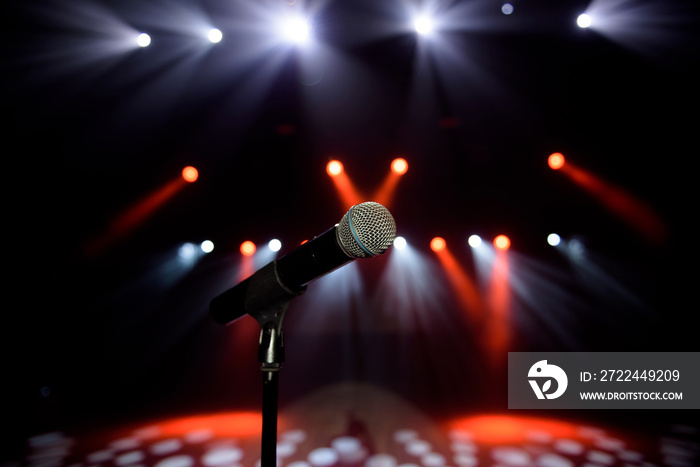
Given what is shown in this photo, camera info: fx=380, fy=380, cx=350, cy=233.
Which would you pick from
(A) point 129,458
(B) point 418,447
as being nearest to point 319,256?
(B) point 418,447

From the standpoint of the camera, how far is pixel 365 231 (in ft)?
2.93

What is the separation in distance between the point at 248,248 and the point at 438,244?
2.59 m

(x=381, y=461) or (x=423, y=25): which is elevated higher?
(x=423, y=25)

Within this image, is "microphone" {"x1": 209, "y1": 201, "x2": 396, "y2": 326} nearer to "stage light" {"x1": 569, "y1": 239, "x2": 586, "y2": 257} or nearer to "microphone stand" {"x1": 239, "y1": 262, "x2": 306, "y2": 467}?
"microphone stand" {"x1": 239, "y1": 262, "x2": 306, "y2": 467}

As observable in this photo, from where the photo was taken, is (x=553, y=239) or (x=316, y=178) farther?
(x=553, y=239)

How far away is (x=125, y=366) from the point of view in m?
5.11

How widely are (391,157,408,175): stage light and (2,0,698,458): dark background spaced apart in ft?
0.27

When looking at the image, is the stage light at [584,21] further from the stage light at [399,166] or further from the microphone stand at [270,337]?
the microphone stand at [270,337]

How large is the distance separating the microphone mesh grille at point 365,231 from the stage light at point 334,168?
396cm

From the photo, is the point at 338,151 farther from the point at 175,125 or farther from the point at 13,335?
the point at 13,335

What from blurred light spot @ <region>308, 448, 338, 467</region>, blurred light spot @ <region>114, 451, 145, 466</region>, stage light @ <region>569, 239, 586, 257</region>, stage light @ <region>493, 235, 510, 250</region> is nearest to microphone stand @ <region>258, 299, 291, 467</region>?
blurred light spot @ <region>308, 448, 338, 467</region>

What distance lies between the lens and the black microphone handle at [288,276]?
37.3 inches

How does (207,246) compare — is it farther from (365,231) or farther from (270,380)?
(365,231)

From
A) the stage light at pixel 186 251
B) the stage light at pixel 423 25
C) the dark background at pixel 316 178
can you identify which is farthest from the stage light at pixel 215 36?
the stage light at pixel 186 251
